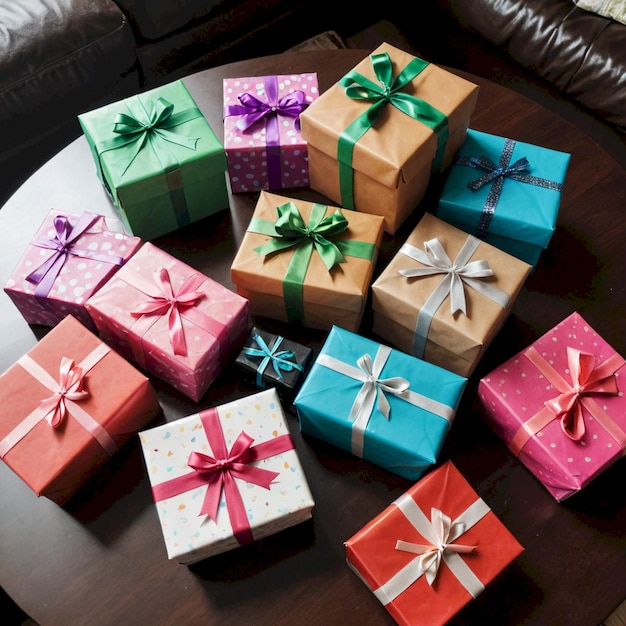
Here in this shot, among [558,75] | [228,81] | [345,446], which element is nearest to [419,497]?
[345,446]

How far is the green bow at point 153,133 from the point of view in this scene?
1.25 m

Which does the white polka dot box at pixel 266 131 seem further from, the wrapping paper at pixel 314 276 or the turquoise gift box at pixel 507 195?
the turquoise gift box at pixel 507 195

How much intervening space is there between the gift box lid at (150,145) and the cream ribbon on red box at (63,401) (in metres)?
0.33

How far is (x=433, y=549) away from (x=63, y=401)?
0.62 meters

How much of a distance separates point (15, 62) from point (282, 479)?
1.36 m

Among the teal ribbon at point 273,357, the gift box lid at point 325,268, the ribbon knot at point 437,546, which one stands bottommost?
the ribbon knot at point 437,546

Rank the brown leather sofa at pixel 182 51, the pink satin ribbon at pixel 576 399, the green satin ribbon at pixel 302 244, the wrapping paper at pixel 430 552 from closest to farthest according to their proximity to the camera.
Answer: the wrapping paper at pixel 430 552, the pink satin ribbon at pixel 576 399, the green satin ribbon at pixel 302 244, the brown leather sofa at pixel 182 51

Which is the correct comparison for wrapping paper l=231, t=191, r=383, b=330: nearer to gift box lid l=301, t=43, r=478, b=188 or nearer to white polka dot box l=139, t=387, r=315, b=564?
gift box lid l=301, t=43, r=478, b=188

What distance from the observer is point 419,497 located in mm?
1026

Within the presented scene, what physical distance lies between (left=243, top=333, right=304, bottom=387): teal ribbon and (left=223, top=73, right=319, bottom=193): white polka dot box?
0.39m

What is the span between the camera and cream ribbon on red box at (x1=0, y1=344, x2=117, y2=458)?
106cm

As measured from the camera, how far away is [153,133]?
128cm

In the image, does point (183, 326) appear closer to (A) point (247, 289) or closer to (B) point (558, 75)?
(A) point (247, 289)

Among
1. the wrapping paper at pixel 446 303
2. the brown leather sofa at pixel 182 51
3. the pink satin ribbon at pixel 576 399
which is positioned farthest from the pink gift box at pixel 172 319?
the brown leather sofa at pixel 182 51
